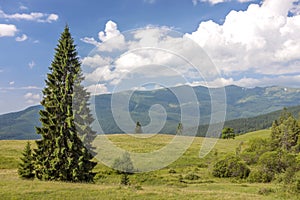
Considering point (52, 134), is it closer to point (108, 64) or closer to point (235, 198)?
point (108, 64)

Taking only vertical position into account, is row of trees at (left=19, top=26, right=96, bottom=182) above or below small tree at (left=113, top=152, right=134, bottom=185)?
above

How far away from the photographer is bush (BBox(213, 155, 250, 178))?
175 feet

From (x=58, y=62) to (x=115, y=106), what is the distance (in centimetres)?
1265

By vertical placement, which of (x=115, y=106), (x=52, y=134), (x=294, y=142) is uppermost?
(x=115, y=106)

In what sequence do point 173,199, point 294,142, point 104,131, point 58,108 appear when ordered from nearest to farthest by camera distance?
point 173,199 → point 104,131 → point 58,108 → point 294,142

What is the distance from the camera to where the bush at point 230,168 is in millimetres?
53281

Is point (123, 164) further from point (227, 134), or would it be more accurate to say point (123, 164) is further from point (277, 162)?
point (227, 134)

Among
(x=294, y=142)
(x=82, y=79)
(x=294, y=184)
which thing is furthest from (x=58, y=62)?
(x=294, y=142)

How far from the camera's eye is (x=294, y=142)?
84.3 meters

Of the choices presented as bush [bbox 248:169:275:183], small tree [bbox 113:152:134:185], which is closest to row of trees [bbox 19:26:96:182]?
small tree [bbox 113:152:134:185]

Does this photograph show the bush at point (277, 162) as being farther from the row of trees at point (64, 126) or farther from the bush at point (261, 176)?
the row of trees at point (64, 126)

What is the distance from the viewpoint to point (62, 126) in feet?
99.2

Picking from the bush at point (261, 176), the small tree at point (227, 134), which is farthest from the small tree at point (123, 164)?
the small tree at point (227, 134)

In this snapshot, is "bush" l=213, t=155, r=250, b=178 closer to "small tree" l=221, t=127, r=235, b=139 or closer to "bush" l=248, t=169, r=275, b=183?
"bush" l=248, t=169, r=275, b=183
